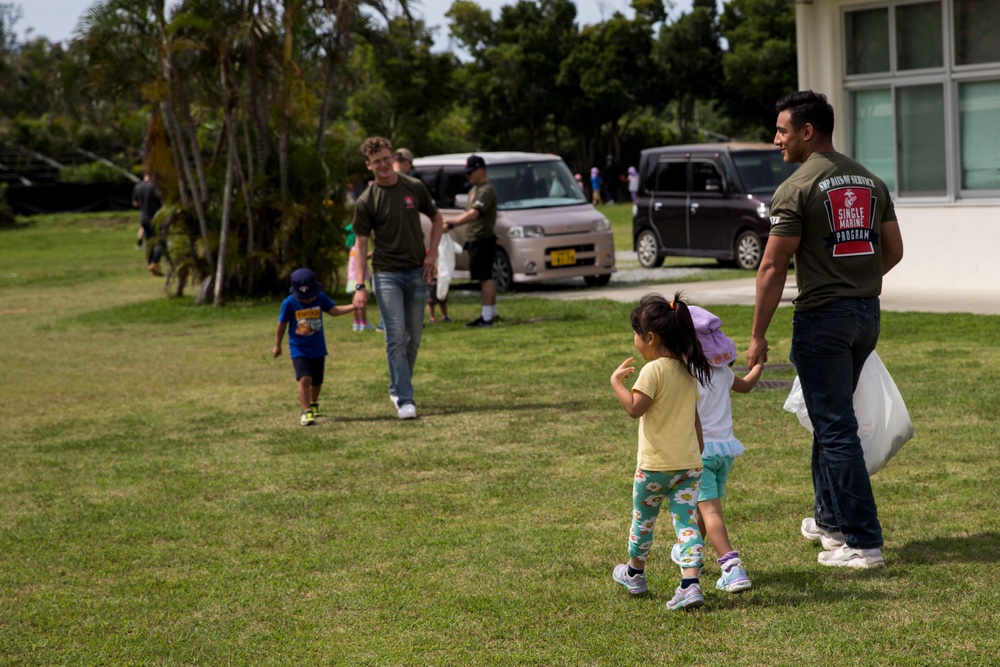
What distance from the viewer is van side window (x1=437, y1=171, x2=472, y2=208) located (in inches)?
751

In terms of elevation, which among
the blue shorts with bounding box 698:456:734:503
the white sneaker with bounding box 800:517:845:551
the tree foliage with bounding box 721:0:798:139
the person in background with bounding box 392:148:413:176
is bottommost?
the white sneaker with bounding box 800:517:845:551

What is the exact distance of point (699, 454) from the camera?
15.9 ft

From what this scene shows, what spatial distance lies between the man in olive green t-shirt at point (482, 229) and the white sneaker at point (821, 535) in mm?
8769

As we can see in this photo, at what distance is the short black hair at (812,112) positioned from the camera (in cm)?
512

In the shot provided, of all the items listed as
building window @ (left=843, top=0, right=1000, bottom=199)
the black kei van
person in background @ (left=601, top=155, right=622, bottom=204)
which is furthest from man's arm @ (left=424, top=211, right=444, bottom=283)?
person in background @ (left=601, top=155, right=622, bottom=204)

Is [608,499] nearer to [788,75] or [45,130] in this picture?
[788,75]

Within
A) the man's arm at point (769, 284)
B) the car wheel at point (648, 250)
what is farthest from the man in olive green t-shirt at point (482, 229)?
the man's arm at point (769, 284)

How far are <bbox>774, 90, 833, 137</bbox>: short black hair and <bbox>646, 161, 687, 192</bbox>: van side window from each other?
52.8ft

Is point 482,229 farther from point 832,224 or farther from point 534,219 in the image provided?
point 832,224

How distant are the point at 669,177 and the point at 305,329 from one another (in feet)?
43.0

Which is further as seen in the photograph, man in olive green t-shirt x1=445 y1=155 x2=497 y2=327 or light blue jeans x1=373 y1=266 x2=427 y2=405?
man in olive green t-shirt x1=445 y1=155 x2=497 y2=327

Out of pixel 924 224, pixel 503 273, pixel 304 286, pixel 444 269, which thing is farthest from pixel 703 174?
pixel 304 286

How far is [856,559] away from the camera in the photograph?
16.9 feet

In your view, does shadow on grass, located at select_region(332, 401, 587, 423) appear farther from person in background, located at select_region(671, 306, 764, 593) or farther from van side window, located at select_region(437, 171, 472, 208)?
van side window, located at select_region(437, 171, 472, 208)
